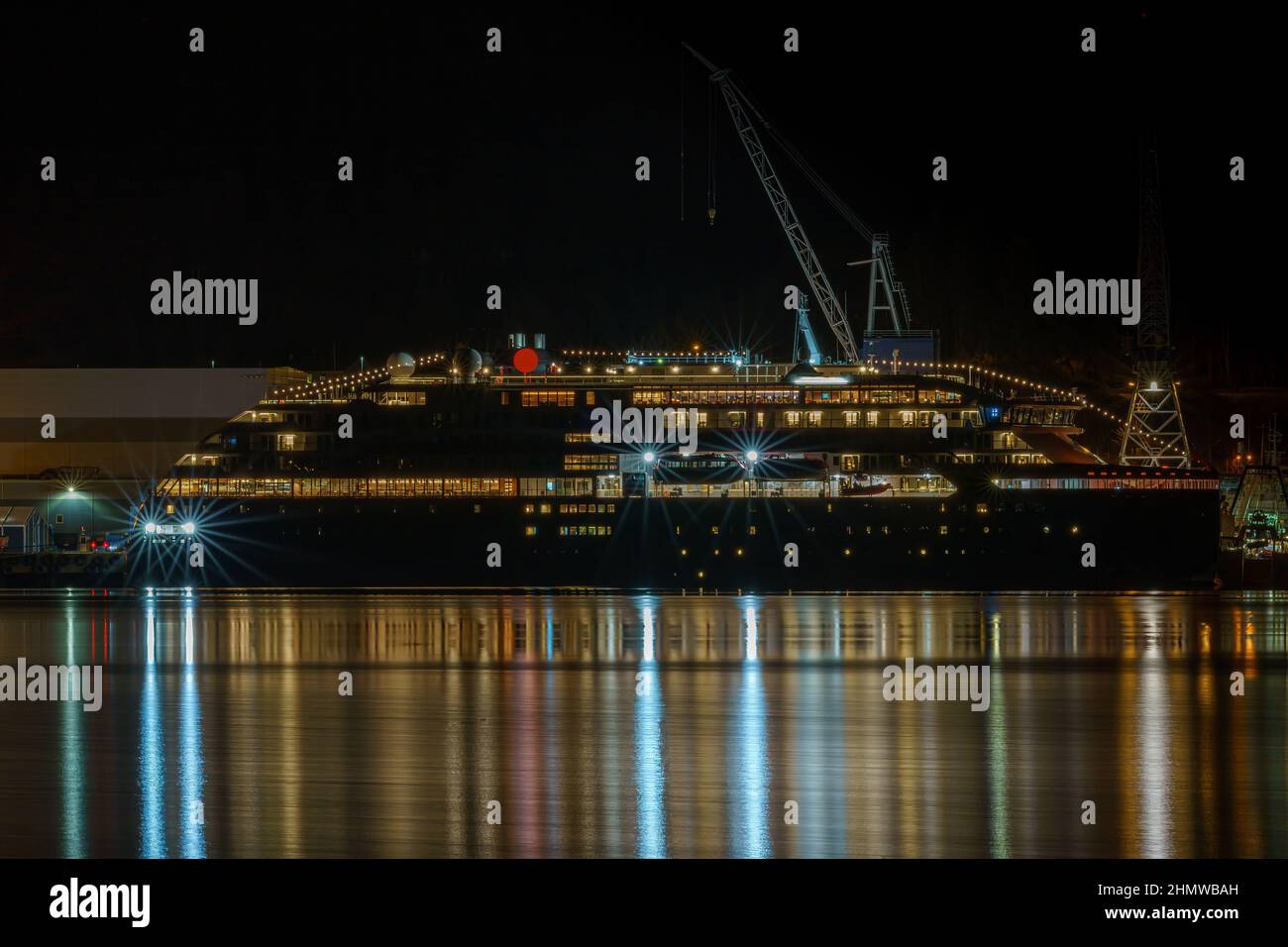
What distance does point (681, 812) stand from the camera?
2470cm

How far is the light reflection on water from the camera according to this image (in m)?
23.8

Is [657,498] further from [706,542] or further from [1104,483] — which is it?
[1104,483]

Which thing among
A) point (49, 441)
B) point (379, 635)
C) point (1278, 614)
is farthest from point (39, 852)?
point (49, 441)

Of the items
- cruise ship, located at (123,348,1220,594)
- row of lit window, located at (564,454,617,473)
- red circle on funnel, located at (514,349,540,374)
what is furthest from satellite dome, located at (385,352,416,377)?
row of lit window, located at (564,454,617,473)

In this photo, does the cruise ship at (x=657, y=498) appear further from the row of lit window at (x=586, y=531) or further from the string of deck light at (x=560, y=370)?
the string of deck light at (x=560, y=370)

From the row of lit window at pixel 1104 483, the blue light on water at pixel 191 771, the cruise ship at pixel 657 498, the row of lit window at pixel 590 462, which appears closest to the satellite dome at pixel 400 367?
the cruise ship at pixel 657 498

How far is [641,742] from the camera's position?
99.7 ft

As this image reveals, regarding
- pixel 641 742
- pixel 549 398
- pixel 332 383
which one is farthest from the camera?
pixel 332 383

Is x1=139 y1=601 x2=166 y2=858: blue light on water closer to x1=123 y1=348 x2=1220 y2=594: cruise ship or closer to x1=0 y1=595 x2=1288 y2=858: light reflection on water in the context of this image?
x1=0 y1=595 x2=1288 y2=858: light reflection on water

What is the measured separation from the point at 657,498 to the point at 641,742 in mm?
34543

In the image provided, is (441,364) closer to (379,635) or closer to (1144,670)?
(379,635)

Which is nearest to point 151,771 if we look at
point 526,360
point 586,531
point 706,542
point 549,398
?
point 586,531

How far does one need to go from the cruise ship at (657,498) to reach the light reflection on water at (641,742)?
12.7 metres

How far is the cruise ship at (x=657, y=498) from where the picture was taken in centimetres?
6378
